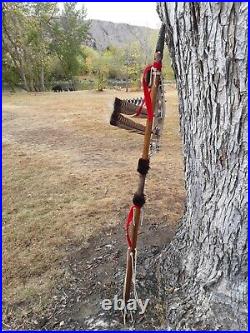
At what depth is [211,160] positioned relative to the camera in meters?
1.17

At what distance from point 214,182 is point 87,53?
16949mm

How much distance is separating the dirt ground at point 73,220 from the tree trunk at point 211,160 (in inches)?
10.8

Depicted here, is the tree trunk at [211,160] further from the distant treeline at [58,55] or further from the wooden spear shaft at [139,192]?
the distant treeline at [58,55]

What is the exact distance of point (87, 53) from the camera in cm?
1680

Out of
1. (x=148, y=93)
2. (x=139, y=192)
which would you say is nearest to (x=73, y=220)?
(x=139, y=192)

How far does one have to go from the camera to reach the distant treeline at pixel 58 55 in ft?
39.7

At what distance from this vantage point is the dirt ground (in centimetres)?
157

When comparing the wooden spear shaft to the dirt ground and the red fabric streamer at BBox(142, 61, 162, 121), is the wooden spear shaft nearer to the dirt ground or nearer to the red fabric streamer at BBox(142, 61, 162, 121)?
the red fabric streamer at BBox(142, 61, 162, 121)

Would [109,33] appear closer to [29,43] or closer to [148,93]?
[29,43]

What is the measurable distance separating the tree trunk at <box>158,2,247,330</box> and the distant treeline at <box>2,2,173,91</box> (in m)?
10.9

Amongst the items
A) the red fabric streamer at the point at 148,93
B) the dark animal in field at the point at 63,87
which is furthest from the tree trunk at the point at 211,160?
the dark animal in field at the point at 63,87

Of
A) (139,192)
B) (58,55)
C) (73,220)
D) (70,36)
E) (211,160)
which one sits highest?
(70,36)

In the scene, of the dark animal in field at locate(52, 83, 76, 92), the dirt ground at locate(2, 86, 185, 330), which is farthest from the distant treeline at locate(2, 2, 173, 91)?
the dirt ground at locate(2, 86, 185, 330)

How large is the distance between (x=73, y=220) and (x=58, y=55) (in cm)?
1474
